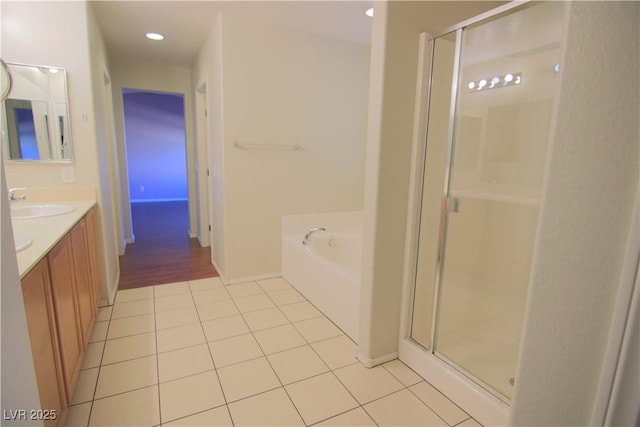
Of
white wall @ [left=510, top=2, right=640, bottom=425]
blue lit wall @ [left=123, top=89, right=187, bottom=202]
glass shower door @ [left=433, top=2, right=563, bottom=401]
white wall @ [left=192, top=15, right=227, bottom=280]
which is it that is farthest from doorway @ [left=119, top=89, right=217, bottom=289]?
white wall @ [left=510, top=2, right=640, bottom=425]

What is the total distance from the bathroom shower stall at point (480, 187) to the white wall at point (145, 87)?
3.61m

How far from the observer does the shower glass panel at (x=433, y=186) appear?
1757 millimetres

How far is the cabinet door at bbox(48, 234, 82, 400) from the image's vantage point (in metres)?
1.38

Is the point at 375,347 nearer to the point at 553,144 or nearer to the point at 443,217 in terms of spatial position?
the point at 443,217

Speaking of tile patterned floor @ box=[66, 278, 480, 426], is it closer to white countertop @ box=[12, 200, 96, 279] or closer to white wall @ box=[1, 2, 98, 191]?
white countertop @ box=[12, 200, 96, 279]

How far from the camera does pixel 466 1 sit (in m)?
1.81

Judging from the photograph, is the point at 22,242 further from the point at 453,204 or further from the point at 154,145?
the point at 154,145

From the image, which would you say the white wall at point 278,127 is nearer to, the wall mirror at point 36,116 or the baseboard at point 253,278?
the baseboard at point 253,278

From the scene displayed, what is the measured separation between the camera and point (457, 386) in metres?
1.62

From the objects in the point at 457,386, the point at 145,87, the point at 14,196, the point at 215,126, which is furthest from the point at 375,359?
Result: the point at 145,87

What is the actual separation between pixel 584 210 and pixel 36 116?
3086 mm

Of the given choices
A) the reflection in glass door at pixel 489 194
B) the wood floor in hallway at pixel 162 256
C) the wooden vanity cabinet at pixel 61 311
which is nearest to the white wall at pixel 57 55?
the wooden vanity cabinet at pixel 61 311

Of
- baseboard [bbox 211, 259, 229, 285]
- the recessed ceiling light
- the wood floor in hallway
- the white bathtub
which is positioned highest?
the recessed ceiling light

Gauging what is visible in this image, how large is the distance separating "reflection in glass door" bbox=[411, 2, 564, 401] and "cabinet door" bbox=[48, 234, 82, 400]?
69.3 inches
